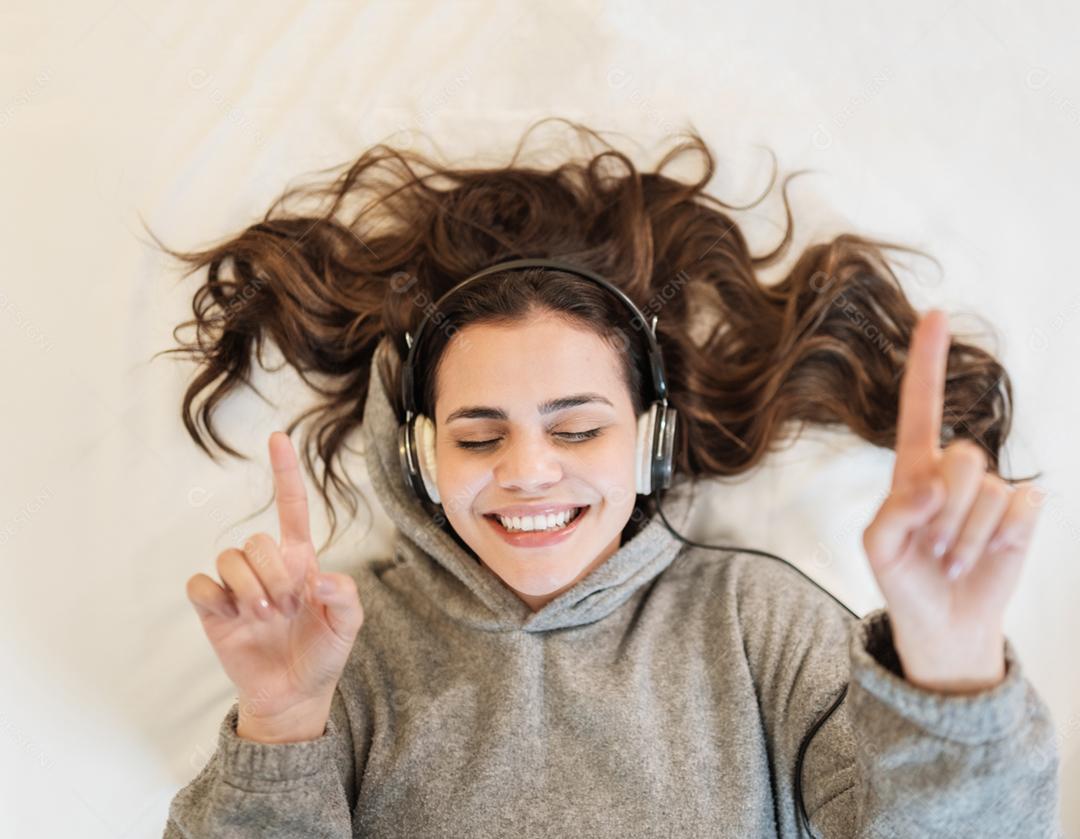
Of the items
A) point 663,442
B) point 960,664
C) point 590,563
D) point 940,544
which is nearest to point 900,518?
point 940,544

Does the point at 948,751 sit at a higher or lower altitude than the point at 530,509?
lower

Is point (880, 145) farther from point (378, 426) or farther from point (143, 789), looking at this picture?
point (143, 789)

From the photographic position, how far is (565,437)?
134cm

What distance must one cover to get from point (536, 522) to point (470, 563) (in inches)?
6.4

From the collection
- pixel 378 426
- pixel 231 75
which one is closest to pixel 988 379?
pixel 378 426

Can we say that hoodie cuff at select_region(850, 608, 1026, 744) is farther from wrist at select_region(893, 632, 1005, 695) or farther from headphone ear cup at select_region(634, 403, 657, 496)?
headphone ear cup at select_region(634, 403, 657, 496)

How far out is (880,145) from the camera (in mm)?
1604

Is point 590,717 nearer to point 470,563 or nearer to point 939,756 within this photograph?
point 470,563

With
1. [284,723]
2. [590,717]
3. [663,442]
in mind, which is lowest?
[590,717]

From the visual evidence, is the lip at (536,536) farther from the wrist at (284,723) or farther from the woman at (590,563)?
the wrist at (284,723)

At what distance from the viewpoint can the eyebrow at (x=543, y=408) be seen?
1.32 meters

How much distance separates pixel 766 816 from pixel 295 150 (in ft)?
4.07

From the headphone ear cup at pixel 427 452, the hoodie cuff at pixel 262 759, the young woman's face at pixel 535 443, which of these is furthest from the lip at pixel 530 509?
the hoodie cuff at pixel 262 759

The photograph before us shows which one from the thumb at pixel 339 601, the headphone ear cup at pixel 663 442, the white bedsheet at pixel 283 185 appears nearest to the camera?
the thumb at pixel 339 601
